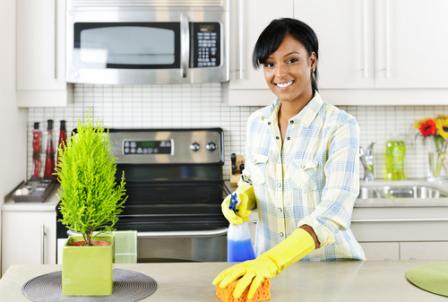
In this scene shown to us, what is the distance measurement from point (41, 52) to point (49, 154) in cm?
57

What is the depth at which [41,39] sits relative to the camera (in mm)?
2994

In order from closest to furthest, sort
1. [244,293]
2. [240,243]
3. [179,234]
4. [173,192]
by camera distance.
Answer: [244,293] → [240,243] → [179,234] → [173,192]

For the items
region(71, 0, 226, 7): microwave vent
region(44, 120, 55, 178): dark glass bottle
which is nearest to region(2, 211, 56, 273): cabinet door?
region(44, 120, 55, 178): dark glass bottle

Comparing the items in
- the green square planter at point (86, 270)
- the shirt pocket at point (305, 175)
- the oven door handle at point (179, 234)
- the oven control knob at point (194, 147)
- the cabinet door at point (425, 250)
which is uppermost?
the oven control knob at point (194, 147)

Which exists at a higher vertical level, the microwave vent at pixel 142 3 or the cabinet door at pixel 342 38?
the microwave vent at pixel 142 3

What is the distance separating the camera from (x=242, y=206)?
6.05 feet

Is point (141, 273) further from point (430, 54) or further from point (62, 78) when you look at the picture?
point (430, 54)

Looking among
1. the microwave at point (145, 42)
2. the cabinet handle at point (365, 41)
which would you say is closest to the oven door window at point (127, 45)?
the microwave at point (145, 42)

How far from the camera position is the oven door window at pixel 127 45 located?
2947 mm

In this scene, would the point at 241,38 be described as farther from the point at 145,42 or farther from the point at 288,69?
the point at 288,69

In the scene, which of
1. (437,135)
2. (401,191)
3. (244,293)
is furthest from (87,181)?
(437,135)

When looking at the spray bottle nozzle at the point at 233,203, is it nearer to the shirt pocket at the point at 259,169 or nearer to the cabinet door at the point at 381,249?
the shirt pocket at the point at 259,169

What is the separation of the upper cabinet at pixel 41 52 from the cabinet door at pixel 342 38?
1.19m

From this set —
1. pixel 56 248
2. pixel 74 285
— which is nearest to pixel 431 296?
pixel 74 285
